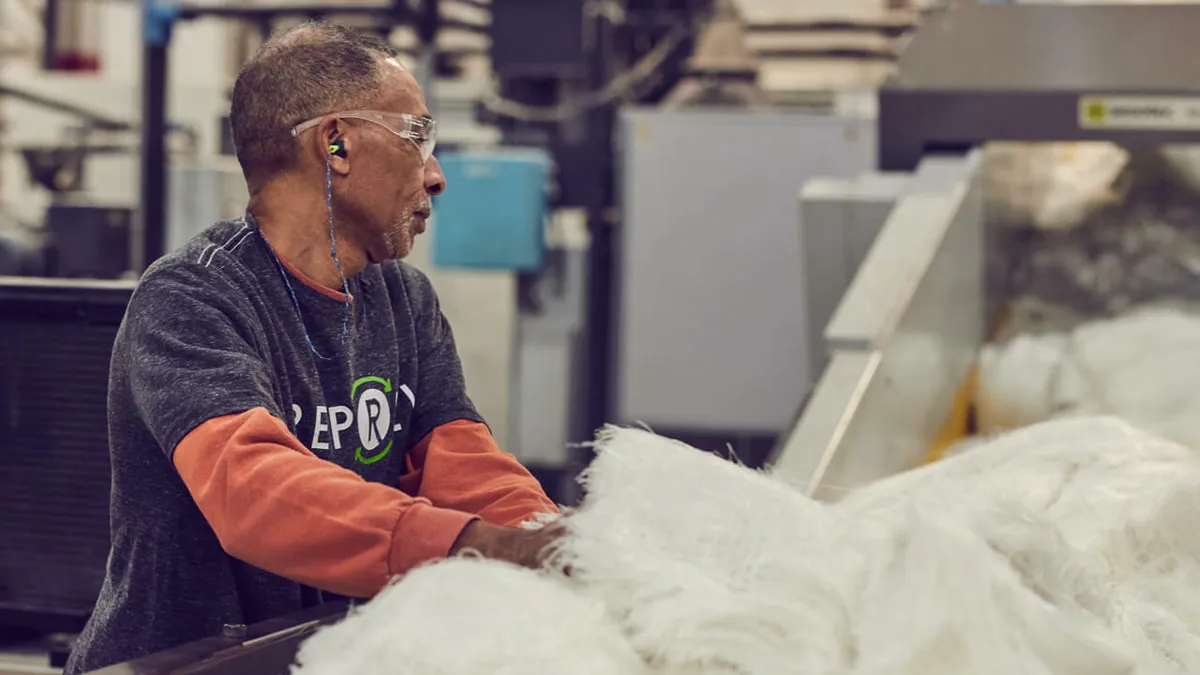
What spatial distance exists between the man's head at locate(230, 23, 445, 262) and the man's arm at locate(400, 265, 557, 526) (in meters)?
0.17

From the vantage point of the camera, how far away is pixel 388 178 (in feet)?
4.15

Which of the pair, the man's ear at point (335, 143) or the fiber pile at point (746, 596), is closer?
the fiber pile at point (746, 596)

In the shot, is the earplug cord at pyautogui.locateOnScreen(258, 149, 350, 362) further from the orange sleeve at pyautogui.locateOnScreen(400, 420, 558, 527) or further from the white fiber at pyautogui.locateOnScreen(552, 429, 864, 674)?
the white fiber at pyautogui.locateOnScreen(552, 429, 864, 674)

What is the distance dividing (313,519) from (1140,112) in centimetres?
235

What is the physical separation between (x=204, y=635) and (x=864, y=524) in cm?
58

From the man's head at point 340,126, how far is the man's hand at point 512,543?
0.39 metres

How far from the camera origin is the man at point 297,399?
988mm

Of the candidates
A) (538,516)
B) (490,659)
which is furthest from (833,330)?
(490,659)

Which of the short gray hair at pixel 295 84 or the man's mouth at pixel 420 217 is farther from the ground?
the short gray hair at pixel 295 84

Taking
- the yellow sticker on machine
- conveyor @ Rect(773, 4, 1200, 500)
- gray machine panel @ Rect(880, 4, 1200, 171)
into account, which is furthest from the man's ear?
the yellow sticker on machine

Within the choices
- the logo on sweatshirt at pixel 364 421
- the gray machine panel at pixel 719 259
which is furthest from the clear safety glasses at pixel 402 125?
the gray machine panel at pixel 719 259

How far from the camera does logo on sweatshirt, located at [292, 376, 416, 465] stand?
125 centimetres

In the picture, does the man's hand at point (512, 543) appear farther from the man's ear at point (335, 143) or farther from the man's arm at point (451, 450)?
the man's ear at point (335, 143)

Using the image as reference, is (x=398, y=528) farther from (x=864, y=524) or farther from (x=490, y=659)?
(x=864, y=524)
